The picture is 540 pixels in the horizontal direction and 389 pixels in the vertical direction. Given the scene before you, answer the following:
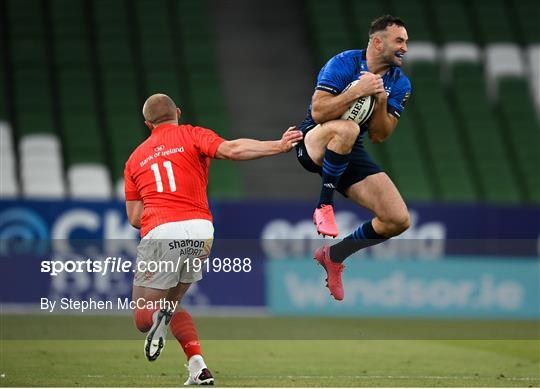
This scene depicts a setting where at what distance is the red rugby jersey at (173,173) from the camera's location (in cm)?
862

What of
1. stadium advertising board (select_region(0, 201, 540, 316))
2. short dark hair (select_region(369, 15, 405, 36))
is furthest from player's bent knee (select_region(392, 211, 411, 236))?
stadium advertising board (select_region(0, 201, 540, 316))

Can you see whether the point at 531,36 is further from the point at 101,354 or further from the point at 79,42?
the point at 101,354

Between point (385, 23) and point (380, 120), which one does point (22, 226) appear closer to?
point (380, 120)

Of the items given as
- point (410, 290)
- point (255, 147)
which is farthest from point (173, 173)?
point (410, 290)

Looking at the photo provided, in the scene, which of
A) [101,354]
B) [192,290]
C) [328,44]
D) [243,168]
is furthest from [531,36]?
[101,354]

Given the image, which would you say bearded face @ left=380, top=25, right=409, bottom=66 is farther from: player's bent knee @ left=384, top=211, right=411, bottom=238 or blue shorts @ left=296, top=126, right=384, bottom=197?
player's bent knee @ left=384, top=211, right=411, bottom=238

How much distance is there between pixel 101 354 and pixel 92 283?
5041 millimetres

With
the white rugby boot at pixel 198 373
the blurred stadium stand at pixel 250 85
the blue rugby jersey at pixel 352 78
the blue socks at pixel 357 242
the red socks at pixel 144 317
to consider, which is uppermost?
the blurred stadium stand at pixel 250 85

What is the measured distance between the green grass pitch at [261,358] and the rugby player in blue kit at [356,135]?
3.88 ft

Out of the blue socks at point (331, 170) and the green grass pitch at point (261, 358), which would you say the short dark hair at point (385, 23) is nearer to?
the blue socks at point (331, 170)

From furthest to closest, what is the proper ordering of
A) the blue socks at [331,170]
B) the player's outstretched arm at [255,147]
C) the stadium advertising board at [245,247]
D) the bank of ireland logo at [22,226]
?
the bank of ireland logo at [22,226], the stadium advertising board at [245,247], the blue socks at [331,170], the player's outstretched arm at [255,147]

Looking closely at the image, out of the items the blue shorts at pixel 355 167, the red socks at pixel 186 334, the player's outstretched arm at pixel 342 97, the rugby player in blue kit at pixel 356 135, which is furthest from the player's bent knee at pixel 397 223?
the red socks at pixel 186 334

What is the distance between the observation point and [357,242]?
30.7 feet

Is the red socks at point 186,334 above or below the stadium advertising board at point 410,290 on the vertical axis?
below
